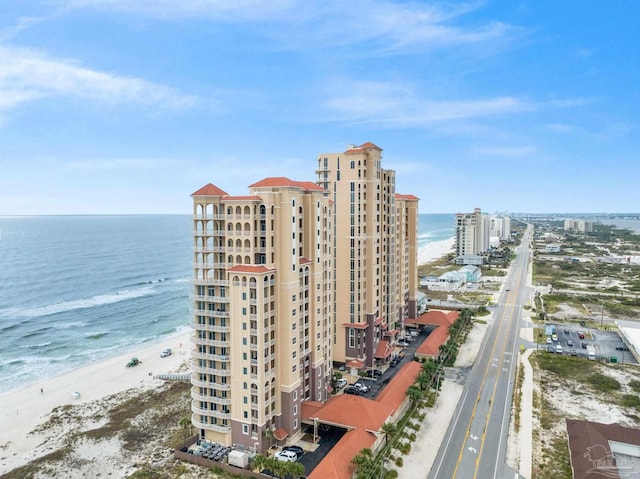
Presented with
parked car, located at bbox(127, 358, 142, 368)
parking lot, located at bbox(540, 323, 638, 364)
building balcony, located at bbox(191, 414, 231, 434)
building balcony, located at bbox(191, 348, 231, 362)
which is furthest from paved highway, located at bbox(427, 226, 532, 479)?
parked car, located at bbox(127, 358, 142, 368)

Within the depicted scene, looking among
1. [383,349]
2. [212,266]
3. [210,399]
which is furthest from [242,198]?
[383,349]

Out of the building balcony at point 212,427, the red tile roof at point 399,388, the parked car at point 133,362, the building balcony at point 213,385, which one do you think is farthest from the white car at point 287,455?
the parked car at point 133,362

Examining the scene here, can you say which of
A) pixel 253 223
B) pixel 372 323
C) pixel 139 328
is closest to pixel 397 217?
pixel 372 323

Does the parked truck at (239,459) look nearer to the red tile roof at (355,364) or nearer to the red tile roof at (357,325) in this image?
the red tile roof at (355,364)

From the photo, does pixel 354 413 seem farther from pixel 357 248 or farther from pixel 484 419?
pixel 357 248

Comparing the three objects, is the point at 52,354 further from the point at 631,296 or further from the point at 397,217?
the point at 631,296

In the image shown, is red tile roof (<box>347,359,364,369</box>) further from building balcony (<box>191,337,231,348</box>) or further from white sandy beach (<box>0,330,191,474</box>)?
white sandy beach (<box>0,330,191,474</box>)
